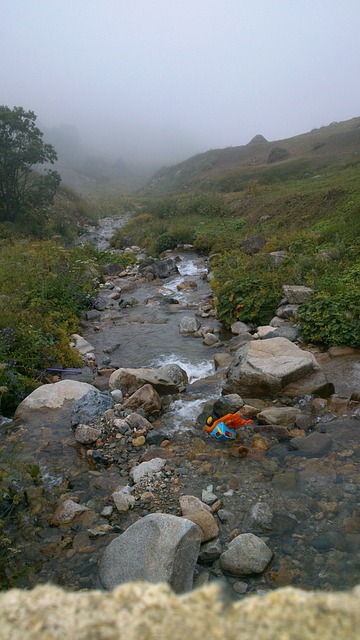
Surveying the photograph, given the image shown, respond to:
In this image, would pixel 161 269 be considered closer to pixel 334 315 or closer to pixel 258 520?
pixel 334 315

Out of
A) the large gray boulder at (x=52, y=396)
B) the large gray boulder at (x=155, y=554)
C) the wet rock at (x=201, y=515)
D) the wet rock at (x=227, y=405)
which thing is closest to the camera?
the large gray boulder at (x=155, y=554)

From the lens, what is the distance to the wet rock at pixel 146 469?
4855mm

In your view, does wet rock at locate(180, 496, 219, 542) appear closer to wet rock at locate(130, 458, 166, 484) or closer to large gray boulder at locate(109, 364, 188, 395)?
wet rock at locate(130, 458, 166, 484)

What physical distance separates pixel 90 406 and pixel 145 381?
1.18 metres

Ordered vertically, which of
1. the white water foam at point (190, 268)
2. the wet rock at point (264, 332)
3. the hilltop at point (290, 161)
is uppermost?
the hilltop at point (290, 161)

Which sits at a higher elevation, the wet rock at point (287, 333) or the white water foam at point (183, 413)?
the wet rock at point (287, 333)

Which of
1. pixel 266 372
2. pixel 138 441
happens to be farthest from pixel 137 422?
pixel 266 372

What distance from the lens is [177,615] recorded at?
2.05 feet

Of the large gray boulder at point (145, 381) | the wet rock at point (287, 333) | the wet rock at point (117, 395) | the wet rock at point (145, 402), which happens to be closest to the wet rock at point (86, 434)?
the wet rock at point (145, 402)

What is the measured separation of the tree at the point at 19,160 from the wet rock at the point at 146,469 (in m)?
22.6

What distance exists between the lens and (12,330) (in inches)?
305

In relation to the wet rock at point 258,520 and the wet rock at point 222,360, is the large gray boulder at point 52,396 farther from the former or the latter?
the wet rock at point 258,520

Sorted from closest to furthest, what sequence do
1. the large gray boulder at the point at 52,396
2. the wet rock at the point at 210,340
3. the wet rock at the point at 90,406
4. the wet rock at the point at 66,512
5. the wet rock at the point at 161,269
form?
1. the wet rock at the point at 66,512
2. the wet rock at the point at 90,406
3. the large gray boulder at the point at 52,396
4. the wet rock at the point at 210,340
5. the wet rock at the point at 161,269

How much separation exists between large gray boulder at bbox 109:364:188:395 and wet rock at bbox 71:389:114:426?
21.9 inches
